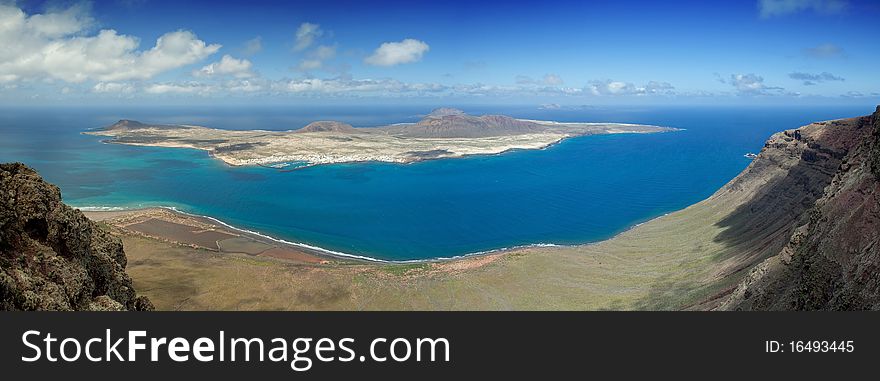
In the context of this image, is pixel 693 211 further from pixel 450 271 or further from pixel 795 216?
pixel 450 271

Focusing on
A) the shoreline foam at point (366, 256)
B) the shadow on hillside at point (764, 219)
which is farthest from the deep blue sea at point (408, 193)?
the shadow on hillside at point (764, 219)

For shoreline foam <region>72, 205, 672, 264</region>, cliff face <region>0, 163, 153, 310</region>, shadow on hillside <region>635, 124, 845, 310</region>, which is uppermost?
cliff face <region>0, 163, 153, 310</region>

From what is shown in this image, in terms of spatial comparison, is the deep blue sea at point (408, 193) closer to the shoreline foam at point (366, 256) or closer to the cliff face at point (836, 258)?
the shoreline foam at point (366, 256)

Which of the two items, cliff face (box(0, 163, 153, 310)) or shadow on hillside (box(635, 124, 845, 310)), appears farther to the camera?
shadow on hillside (box(635, 124, 845, 310))

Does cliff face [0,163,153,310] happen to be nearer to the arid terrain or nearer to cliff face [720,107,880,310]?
the arid terrain

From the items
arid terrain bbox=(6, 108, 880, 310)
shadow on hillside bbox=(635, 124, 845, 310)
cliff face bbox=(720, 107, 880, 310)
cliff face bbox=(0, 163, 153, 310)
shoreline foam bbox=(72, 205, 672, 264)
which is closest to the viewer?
cliff face bbox=(0, 163, 153, 310)

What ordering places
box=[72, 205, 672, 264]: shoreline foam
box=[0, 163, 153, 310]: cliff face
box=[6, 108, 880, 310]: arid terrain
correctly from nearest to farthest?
box=[0, 163, 153, 310]: cliff face
box=[6, 108, 880, 310]: arid terrain
box=[72, 205, 672, 264]: shoreline foam

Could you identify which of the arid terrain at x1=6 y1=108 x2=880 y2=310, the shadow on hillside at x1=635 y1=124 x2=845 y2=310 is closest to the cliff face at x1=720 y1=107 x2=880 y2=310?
the arid terrain at x1=6 y1=108 x2=880 y2=310

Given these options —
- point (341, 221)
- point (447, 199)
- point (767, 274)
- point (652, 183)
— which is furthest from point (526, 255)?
point (652, 183)
